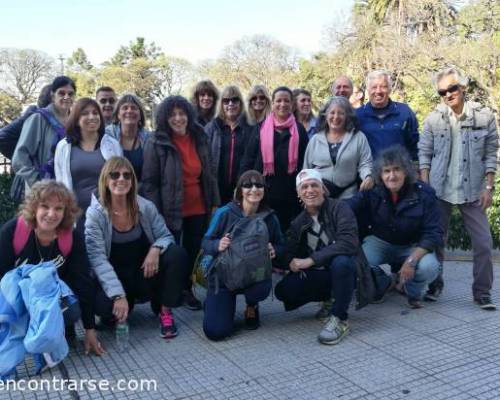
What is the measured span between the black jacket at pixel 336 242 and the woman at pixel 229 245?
0.48ft

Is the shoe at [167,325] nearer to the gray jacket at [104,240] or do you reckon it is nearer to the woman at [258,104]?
the gray jacket at [104,240]

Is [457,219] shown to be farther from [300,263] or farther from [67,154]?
[67,154]

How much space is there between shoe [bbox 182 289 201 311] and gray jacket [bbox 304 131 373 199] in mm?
1609

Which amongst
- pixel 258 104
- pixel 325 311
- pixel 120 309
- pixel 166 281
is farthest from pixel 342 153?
pixel 120 309

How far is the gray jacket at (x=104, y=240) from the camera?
12.4 ft

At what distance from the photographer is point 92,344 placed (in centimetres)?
363

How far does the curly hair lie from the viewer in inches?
136

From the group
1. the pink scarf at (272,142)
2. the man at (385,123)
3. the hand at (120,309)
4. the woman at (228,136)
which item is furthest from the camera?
the woman at (228,136)

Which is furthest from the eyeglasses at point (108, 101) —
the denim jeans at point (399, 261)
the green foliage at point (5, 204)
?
the denim jeans at point (399, 261)

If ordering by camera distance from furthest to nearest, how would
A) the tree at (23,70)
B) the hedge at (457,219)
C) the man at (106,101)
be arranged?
1. the tree at (23,70)
2. the hedge at (457,219)
3. the man at (106,101)

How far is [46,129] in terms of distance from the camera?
4738 millimetres

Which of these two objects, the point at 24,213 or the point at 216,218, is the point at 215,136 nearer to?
the point at 216,218

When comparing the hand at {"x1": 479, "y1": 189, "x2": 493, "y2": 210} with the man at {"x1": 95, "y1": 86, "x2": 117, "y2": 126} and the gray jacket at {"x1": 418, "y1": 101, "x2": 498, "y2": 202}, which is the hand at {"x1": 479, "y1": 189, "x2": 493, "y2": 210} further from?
the man at {"x1": 95, "y1": 86, "x2": 117, "y2": 126}

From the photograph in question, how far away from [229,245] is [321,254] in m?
0.72
